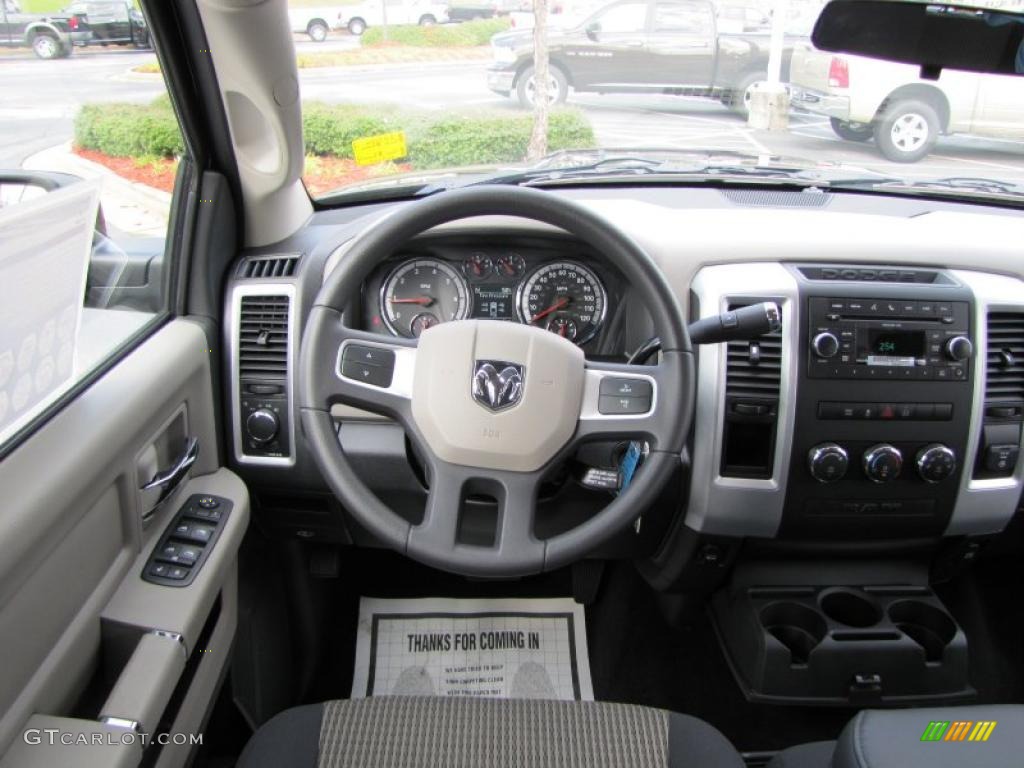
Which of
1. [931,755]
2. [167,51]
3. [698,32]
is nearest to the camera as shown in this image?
[931,755]

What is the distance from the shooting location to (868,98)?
2.26m

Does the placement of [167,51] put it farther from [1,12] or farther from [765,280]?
[765,280]

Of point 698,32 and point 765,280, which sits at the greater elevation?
point 698,32

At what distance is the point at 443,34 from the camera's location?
2250mm

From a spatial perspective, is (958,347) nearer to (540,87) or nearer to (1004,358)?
(1004,358)

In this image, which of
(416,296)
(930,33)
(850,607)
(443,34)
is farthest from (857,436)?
(443,34)

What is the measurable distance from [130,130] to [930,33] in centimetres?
161

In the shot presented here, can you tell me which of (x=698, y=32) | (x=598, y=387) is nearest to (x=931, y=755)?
(x=598, y=387)

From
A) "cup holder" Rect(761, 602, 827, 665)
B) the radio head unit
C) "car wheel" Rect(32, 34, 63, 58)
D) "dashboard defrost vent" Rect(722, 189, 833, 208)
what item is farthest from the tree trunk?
"cup holder" Rect(761, 602, 827, 665)

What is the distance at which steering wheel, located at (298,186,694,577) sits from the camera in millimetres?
1497

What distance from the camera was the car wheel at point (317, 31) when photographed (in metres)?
2.06

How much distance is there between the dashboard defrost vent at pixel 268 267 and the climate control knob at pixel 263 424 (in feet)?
1.01

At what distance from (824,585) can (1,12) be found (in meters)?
2.16

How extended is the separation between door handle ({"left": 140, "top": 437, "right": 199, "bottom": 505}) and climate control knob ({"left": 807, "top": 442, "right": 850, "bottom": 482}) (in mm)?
1335
